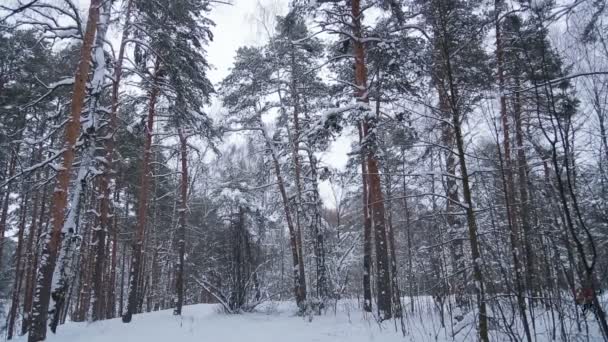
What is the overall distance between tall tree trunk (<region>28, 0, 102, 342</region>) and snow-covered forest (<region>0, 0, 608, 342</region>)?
37 millimetres

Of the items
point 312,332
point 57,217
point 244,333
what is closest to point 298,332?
point 312,332

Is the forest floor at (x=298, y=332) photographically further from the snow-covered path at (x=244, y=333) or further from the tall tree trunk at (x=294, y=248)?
the tall tree trunk at (x=294, y=248)

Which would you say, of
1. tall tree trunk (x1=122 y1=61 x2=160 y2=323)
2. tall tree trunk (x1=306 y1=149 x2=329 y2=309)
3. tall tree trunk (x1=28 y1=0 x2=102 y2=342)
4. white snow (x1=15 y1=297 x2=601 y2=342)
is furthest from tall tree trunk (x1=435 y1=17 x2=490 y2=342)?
tall tree trunk (x1=122 y1=61 x2=160 y2=323)

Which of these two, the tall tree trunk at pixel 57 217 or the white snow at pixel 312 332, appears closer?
the white snow at pixel 312 332

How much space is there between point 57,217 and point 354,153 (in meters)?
6.45

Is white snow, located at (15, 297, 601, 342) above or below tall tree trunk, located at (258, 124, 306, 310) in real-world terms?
below

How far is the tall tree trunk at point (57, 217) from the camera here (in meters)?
6.77

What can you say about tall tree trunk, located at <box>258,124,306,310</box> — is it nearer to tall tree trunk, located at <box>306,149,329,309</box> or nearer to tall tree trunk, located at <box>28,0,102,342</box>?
tall tree trunk, located at <box>306,149,329,309</box>

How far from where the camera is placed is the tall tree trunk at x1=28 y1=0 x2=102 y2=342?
6.77 m

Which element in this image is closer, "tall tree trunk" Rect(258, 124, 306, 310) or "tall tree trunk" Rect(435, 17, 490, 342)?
"tall tree trunk" Rect(435, 17, 490, 342)

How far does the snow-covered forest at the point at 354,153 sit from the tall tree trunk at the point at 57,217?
4 centimetres

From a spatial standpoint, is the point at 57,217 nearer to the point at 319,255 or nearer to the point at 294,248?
the point at 319,255

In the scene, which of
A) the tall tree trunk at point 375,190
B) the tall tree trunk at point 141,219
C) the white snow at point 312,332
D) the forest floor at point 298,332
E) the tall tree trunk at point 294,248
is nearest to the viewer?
the white snow at point 312,332

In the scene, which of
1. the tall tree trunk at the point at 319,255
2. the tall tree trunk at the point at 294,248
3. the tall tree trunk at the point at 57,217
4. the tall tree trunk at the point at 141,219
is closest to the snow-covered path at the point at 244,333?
the tall tree trunk at the point at 57,217
